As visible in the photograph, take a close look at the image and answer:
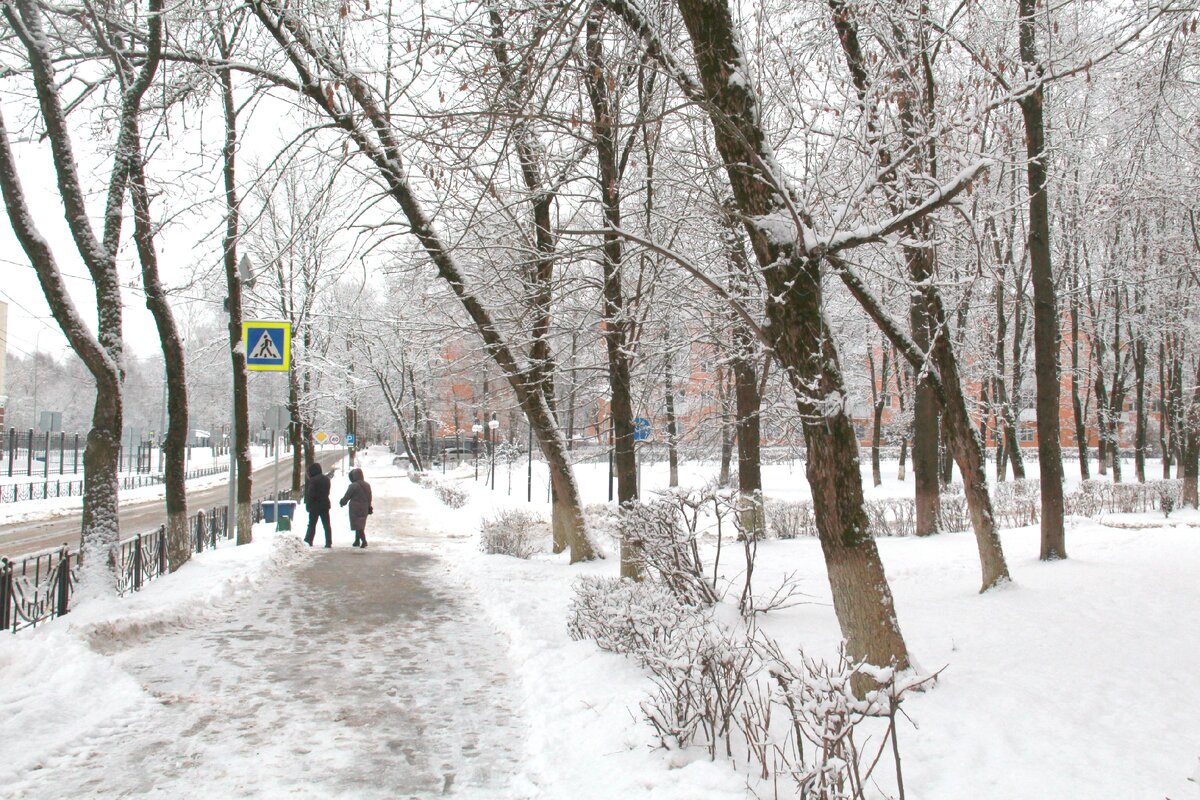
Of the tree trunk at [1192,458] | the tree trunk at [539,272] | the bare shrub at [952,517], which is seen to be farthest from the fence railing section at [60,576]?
the tree trunk at [1192,458]

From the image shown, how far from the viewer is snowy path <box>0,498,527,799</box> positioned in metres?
4.18

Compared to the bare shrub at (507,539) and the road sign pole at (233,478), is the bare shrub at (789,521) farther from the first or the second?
the road sign pole at (233,478)

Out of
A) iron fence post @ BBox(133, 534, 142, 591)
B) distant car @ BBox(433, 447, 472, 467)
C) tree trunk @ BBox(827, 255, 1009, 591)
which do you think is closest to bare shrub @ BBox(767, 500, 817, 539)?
tree trunk @ BBox(827, 255, 1009, 591)

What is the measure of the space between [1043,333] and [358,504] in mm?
12488

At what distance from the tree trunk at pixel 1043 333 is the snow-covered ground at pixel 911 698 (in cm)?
55

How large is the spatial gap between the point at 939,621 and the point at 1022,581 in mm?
2043

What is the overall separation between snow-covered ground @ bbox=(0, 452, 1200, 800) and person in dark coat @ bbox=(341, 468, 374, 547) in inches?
228

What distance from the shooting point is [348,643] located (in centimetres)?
727

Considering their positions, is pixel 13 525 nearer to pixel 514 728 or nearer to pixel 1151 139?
pixel 514 728

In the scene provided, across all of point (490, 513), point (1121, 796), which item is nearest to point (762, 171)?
point (1121, 796)

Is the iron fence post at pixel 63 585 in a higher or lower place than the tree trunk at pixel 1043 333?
lower

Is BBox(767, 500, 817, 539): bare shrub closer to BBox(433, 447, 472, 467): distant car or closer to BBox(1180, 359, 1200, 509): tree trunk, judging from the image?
BBox(1180, 359, 1200, 509): tree trunk

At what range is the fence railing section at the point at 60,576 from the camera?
264 inches

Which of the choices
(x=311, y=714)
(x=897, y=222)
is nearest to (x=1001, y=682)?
(x=897, y=222)
